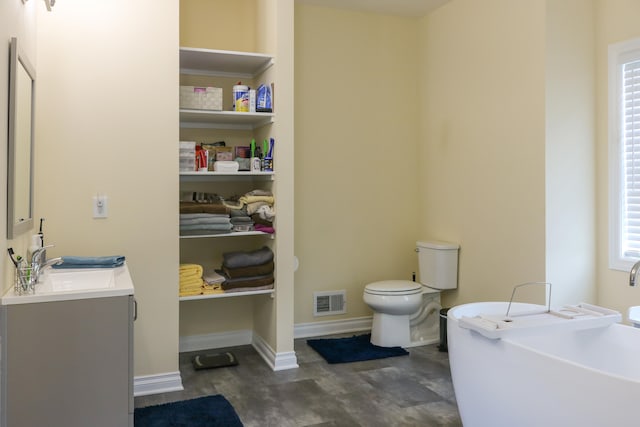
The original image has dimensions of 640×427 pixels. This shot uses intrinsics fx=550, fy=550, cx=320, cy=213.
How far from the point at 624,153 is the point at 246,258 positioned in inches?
99.1

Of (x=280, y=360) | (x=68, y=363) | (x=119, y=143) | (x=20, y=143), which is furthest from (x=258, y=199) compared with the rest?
(x=68, y=363)

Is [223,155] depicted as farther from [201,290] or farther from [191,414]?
[191,414]

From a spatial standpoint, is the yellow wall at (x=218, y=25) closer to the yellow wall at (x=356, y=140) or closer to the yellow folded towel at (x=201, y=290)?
the yellow wall at (x=356, y=140)

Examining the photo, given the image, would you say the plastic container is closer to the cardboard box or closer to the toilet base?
the cardboard box

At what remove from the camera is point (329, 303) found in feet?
Answer: 15.0

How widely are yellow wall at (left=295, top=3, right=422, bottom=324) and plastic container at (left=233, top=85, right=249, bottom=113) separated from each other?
30.5 inches

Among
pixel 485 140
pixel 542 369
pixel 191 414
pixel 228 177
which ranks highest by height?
pixel 485 140

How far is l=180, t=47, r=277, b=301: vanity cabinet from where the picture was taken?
380cm

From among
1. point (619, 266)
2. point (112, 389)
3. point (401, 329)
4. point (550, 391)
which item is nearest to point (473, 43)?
point (619, 266)

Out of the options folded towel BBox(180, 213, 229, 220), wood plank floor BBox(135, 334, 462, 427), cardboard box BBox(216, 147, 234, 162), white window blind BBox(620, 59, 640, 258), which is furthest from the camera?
cardboard box BBox(216, 147, 234, 162)

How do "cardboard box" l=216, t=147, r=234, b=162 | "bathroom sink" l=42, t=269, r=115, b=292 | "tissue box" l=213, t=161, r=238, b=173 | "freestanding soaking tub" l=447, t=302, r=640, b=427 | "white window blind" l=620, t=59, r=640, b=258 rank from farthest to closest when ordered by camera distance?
"cardboard box" l=216, t=147, r=234, b=162 → "tissue box" l=213, t=161, r=238, b=173 → "white window blind" l=620, t=59, r=640, b=258 → "bathroom sink" l=42, t=269, r=115, b=292 → "freestanding soaking tub" l=447, t=302, r=640, b=427

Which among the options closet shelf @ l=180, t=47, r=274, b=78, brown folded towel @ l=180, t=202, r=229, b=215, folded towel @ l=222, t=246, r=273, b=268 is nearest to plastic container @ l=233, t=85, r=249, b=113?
closet shelf @ l=180, t=47, r=274, b=78

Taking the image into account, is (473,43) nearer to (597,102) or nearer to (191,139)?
(597,102)

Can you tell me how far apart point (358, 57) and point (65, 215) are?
8.76ft
